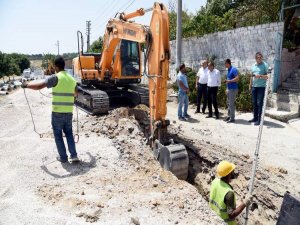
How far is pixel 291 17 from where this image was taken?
11508mm

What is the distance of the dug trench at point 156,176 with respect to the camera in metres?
4.35

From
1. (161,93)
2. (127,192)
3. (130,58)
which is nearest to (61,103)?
(161,93)

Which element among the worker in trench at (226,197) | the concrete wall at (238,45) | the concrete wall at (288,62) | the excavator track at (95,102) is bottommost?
the worker in trench at (226,197)

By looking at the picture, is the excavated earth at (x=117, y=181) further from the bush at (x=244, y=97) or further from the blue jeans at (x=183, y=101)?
the bush at (x=244, y=97)

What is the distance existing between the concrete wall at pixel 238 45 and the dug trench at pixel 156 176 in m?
4.64

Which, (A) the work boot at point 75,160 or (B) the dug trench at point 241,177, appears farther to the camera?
(A) the work boot at point 75,160

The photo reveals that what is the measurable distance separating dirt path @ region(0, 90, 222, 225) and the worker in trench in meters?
0.34

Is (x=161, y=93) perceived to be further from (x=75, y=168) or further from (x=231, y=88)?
(x=231, y=88)

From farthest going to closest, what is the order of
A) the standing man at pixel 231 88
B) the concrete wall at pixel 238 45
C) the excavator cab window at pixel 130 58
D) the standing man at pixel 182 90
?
the concrete wall at pixel 238 45 < the excavator cab window at pixel 130 58 < the standing man at pixel 182 90 < the standing man at pixel 231 88

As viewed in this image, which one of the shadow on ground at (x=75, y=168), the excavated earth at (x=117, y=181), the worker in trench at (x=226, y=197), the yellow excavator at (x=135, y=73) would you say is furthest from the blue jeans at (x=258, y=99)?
the worker in trench at (x=226, y=197)

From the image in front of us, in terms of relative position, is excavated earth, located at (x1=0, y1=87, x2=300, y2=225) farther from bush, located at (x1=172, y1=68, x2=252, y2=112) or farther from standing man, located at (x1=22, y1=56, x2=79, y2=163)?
bush, located at (x1=172, y1=68, x2=252, y2=112)

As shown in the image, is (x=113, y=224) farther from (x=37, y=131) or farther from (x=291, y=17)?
(x=291, y=17)

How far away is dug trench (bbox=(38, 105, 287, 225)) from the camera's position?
4.35m

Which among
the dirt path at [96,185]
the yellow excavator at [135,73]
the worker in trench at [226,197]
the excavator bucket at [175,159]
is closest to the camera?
the worker in trench at [226,197]
